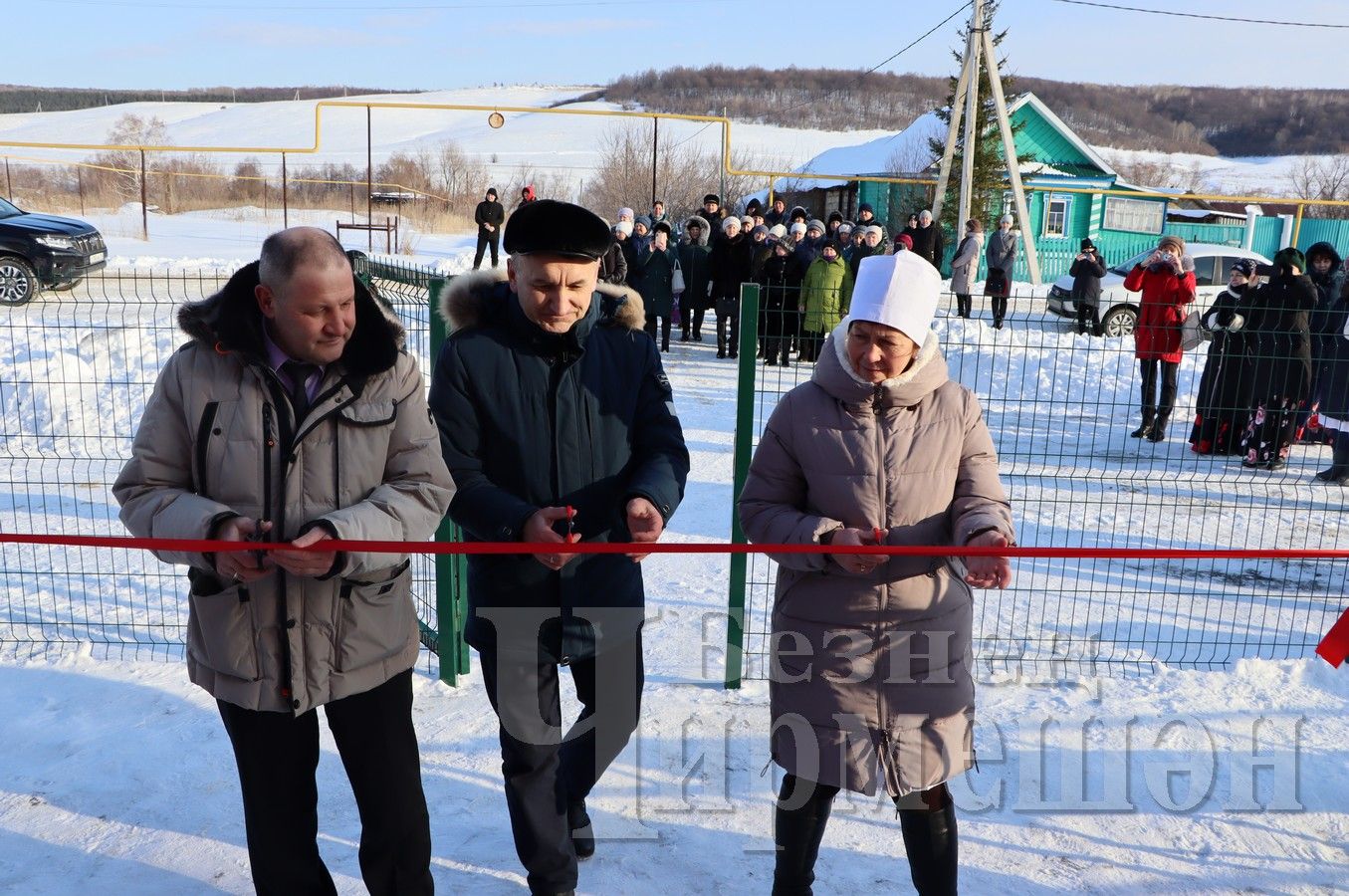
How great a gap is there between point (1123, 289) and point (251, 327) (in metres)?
15.6

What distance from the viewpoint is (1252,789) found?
3641 mm

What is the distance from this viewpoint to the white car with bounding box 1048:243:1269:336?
50.1ft

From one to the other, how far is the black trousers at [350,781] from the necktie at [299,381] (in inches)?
26.5

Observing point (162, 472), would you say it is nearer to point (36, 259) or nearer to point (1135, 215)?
point (36, 259)

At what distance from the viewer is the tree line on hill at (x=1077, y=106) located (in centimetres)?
9681

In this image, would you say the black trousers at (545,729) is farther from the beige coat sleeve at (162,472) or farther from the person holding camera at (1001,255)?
the person holding camera at (1001,255)

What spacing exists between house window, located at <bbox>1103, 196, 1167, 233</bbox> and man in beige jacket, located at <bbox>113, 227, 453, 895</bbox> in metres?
33.7

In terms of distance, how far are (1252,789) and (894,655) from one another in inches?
76.9

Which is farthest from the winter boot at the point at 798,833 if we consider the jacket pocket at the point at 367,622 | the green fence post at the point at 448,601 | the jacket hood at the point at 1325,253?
the jacket hood at the point at 1325,253

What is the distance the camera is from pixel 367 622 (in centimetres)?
242

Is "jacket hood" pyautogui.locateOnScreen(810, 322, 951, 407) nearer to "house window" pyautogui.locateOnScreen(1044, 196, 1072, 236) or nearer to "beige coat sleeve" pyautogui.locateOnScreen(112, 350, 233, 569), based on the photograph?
"beige coat sleeve" pyautogui.locateOnScreen(112, 350, 233, 569)

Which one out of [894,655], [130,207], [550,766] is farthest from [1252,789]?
[130,207]

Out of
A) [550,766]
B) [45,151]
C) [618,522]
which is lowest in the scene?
[550,766]

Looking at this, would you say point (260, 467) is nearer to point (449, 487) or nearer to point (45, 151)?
point (449, 487)
